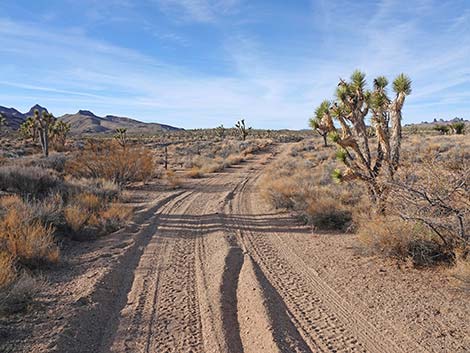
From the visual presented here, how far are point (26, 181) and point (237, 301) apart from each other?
35.4 feet

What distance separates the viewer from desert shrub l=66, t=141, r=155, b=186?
18266 millimetres

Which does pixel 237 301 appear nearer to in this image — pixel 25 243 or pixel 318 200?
pixel 25 243

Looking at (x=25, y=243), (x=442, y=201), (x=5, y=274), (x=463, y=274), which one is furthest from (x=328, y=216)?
(x=5, y=274)

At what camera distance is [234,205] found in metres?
13.8

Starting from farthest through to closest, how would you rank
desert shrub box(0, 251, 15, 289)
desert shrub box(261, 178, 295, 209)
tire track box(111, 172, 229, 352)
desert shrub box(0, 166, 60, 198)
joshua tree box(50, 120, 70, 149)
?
joshua tree box(50, 120, 70, 149) → desert shrub box(0, 166, 60, 198) → desert shrub box(261, 178, 295, 209) → desert shrub box(0, 251, 15, 289) → tire track box(111, 172, 229, 352)

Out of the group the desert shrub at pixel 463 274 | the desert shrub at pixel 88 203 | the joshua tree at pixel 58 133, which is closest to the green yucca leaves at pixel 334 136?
the desert shrub at pixel 463 274

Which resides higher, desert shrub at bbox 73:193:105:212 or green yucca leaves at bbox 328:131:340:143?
green yucca leaves at bbox 328:131:340:143

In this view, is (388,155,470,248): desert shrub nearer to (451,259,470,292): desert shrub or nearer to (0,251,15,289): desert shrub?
(451,259,470,292): desert shrub

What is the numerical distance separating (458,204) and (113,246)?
7.26 metres

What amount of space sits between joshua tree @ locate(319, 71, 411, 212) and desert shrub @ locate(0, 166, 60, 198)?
33.4 feet

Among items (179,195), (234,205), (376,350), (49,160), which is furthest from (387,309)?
(49,160)

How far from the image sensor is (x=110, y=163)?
18.3 meters

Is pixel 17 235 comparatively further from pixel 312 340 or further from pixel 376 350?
pixel 376 350

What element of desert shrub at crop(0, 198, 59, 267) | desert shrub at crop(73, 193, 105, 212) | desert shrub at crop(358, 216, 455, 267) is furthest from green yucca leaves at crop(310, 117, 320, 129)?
desert shrub at crop(0, 198, 59, 267)
